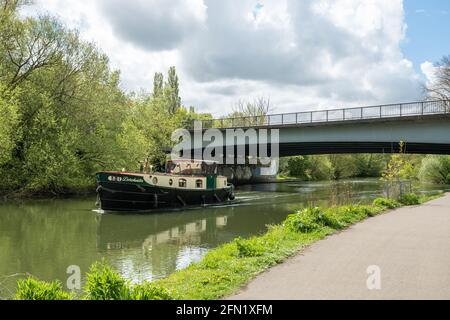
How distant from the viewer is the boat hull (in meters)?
25.5

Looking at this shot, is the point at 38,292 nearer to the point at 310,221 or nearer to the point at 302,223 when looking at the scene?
the point at 302,223

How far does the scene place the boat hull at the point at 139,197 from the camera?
1004 inches

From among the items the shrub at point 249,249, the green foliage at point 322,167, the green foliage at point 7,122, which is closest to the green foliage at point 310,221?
the shrub at point 249,249

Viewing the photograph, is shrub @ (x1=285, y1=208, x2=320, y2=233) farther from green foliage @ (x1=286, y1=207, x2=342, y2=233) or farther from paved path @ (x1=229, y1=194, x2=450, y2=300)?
paved path @ (x1=229, y1=194, x2=450, y2=300)

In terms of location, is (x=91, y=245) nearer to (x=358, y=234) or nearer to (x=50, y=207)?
(x=358, y=234)

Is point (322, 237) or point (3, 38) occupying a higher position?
point (3, 38)

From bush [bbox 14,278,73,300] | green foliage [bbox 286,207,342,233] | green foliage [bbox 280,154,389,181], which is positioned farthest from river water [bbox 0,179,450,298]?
green foliage [bbox 280,154,389,181]

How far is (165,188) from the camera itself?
1072 inches

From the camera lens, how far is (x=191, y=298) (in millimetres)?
6383

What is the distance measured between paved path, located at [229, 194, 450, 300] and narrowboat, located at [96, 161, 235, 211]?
51.9 ft

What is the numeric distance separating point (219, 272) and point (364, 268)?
2538 mm

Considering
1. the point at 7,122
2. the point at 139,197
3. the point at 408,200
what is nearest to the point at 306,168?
the point at 139,197
